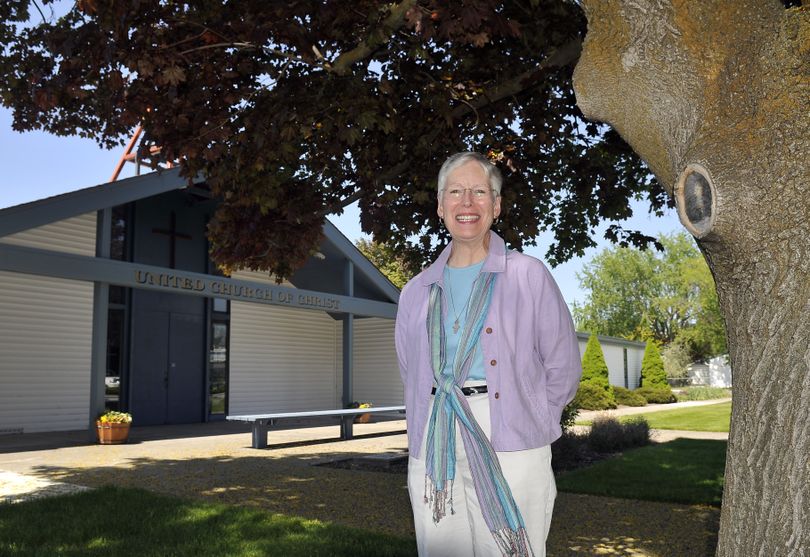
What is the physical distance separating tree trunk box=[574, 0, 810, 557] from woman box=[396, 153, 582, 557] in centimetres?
73

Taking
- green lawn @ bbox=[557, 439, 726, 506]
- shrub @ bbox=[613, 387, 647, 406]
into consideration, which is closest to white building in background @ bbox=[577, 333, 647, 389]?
shrub @ bbox=[613, 387, 647, 406]

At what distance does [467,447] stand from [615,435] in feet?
38.6

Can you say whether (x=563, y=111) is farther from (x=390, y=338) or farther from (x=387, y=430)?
(x=390, y=338)

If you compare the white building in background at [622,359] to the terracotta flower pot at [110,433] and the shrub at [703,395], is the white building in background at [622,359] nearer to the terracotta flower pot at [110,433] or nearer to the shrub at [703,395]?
the shrub at [703,395]

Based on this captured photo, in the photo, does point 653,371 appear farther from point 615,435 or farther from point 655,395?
point 615,435

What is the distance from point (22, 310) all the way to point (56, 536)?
1131cm

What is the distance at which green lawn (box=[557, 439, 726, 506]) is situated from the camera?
864cm

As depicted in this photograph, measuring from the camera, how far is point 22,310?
1598cm

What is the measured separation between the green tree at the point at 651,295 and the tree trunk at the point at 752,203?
6157cm

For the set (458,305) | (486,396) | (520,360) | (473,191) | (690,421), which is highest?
(473,191)

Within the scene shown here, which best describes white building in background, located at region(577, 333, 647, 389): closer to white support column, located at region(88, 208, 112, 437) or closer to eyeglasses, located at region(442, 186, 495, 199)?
white support column, located at region(88, 208, 112, 437)

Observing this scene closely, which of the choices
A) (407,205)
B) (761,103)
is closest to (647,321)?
(407,205)

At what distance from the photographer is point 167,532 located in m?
6.30

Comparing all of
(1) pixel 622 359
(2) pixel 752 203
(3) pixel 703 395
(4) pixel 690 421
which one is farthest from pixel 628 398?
(2) pixel 752 203
